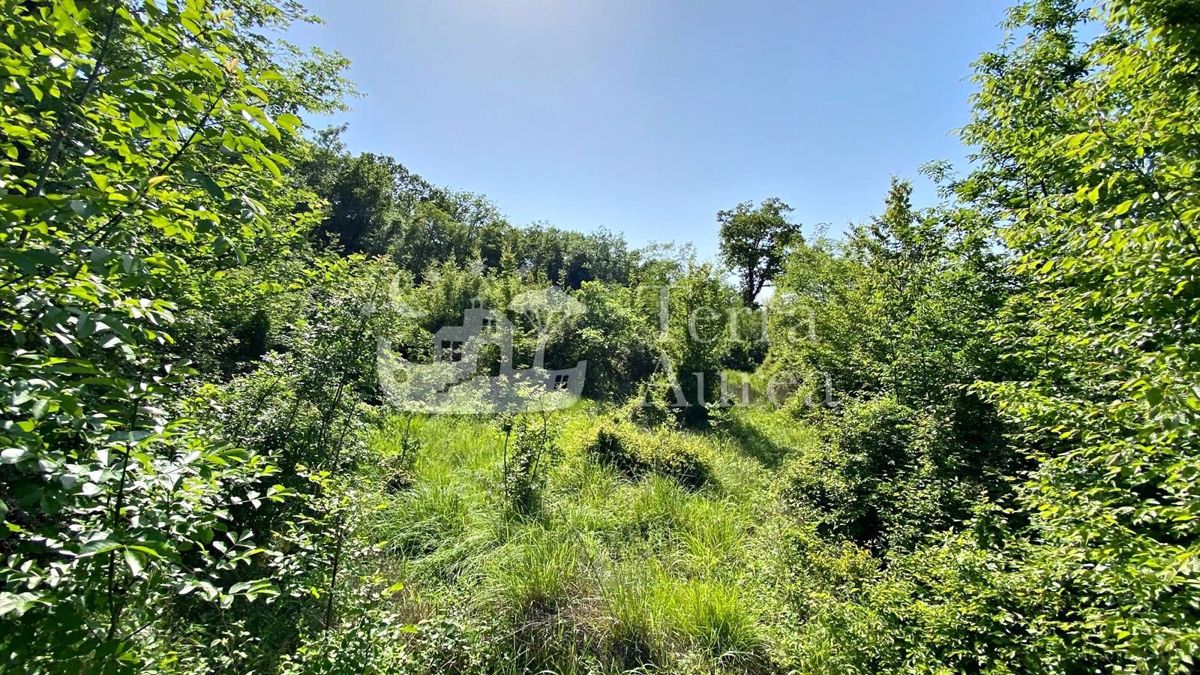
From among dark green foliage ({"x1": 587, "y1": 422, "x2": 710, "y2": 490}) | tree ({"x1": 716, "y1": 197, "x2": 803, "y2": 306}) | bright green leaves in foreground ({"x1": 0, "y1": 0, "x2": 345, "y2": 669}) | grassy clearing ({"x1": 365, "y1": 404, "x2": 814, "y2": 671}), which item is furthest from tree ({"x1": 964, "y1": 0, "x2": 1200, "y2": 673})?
tree ({"x1": 716, "y1": 197, "x2": 803, "y2": 306})

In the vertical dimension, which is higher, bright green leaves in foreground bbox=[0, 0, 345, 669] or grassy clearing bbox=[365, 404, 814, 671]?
bright green leaves in foreground bbox=[0, 0, 345, 669]

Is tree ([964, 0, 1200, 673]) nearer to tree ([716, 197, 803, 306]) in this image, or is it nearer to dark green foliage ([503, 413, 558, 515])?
dark green foliage ([503, 413, 558, 515])

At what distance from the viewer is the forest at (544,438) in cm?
130

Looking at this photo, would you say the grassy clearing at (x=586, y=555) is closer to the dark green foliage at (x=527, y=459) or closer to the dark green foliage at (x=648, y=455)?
the dark green foliage at (x=648, y=455)

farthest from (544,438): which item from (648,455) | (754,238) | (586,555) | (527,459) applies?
(754,238)

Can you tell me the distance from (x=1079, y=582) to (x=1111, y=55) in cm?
257

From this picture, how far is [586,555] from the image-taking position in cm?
406

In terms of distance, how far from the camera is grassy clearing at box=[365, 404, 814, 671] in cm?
315

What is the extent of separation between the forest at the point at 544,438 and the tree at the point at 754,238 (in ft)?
49.2

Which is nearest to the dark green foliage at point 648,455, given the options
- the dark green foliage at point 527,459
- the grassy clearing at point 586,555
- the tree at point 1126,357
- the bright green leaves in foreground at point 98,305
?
the grassy clearing at point 586,555

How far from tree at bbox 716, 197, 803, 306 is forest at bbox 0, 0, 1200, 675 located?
1498 centimetres

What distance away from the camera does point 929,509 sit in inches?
142

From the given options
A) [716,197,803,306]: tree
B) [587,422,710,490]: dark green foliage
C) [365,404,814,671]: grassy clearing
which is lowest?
[365,404,814,671]: grassy clearing

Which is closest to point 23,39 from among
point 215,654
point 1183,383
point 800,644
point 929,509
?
point 215,654
